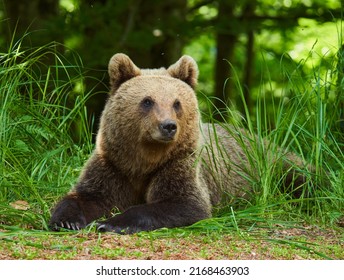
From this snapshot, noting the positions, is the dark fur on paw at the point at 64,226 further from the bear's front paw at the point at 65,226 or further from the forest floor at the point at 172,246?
the forest floor at the point at 172,246

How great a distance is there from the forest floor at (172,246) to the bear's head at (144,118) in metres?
1.03

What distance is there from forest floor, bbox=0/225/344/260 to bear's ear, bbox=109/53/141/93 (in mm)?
1740

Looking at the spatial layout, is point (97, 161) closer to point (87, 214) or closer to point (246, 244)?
point (87, 214)

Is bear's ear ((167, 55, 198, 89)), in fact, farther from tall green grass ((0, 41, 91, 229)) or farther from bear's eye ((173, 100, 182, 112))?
tall green grass ((0, 41, 91, 229))

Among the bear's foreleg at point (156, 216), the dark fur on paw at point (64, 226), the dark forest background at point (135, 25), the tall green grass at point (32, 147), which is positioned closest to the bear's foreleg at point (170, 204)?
the bear's foreleg at point (156, 216)

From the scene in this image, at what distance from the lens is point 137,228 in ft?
18.7

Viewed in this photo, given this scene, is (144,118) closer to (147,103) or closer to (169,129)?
(147,103)

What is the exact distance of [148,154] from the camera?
20.6 feet

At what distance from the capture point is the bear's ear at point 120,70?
6.59 m

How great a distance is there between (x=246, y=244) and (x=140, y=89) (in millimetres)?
1834

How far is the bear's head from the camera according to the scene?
6.18 m

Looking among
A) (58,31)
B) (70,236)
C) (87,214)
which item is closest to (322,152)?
(87,214)

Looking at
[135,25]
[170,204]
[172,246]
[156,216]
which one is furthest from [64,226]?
[135,25]

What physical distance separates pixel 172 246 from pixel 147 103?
1592 mm
